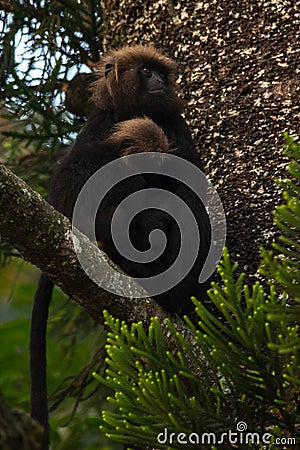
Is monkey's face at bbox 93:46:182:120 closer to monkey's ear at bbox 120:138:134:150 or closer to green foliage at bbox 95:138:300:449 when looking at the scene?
monkey's ear at bbox 120:138:134:150

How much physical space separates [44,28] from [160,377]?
1737mm

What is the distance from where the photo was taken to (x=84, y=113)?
2.97 meters

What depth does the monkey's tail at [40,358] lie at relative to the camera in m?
1.98

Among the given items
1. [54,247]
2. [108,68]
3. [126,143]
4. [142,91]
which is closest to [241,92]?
[126,143]

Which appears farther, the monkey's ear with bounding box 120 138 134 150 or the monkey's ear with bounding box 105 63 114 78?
the monkey's ear with bounding box 105 63 114 78

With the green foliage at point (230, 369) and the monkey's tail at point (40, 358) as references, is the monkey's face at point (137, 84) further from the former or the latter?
the green foliage at point (230, 369)

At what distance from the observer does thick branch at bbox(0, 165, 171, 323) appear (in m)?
1.59

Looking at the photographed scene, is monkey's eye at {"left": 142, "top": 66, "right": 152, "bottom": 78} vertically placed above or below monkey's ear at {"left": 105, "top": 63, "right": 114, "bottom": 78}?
above

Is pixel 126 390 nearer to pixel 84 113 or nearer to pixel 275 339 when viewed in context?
pixel 275 339

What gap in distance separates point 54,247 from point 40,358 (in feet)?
1.80

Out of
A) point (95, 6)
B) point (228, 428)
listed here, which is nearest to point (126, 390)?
point (228, 428)

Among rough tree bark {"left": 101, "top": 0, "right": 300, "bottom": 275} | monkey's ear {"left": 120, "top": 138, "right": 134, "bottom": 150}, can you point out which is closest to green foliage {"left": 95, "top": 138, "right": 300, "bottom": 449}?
rough tree bark {"left": 101, "top": 0, "right": 300, "bottom": 275}

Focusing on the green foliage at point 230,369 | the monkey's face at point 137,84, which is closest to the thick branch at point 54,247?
the green foliage at point 230,369

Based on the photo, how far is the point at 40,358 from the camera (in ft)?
6.87
